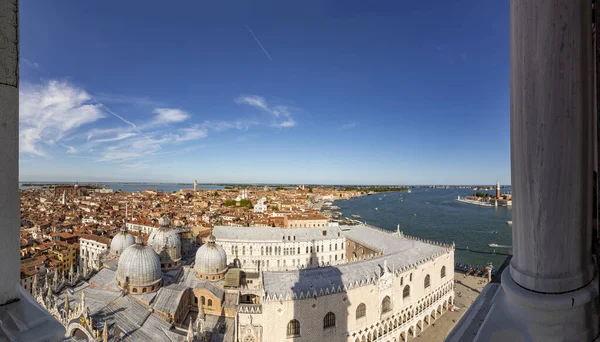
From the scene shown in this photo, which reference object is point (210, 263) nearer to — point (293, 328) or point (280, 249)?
point (293, 328)

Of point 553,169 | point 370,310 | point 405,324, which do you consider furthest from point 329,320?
point 553,169

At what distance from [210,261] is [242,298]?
2363 millimetres

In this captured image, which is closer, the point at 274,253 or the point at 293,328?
the point at 293,328

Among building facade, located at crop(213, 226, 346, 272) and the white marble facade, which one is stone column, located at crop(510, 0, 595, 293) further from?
building facade, located at crop(213, 226, 346, 272)

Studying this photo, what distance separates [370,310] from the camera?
10664 millimetres

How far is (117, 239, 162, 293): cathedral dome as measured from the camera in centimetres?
1076

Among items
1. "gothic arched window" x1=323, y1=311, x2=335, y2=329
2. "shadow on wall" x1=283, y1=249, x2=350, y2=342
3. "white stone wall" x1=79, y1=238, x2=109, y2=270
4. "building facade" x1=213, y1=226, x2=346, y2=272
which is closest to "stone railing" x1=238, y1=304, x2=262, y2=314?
"shadow on wall" x1=283, y1=249, x2=350, y2=342

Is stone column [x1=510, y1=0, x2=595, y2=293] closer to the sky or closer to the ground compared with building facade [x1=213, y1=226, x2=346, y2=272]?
closer to the sky

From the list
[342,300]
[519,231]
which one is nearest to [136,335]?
[342,300]

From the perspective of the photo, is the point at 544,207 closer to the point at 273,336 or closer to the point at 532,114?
the point at 532,114

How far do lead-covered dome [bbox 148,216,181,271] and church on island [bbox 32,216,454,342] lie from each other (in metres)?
0.05

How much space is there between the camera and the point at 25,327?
95 centimetres

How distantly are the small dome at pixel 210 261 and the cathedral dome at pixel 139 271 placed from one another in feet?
7.33

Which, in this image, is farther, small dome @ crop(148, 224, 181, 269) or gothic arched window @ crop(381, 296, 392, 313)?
small dome @ crop(148, 224, 181, 269)
